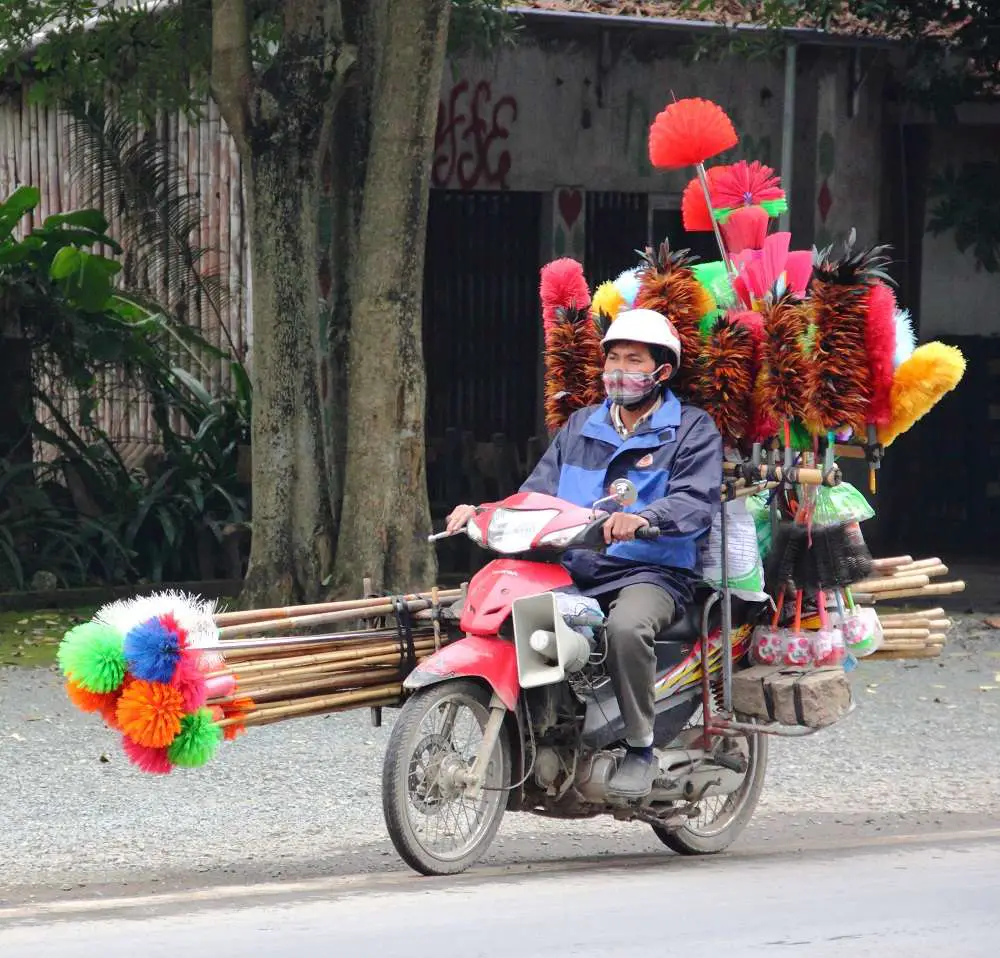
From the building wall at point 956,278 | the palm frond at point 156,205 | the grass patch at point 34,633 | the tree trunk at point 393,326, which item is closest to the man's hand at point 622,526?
the tree trunk at point 393,326

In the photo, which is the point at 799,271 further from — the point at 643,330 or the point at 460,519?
the point at 460,519

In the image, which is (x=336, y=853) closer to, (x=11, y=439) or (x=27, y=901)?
(x=27, y=901)

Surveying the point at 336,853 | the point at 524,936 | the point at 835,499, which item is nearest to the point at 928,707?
the point at 835,499

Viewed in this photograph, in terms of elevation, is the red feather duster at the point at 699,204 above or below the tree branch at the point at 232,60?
below

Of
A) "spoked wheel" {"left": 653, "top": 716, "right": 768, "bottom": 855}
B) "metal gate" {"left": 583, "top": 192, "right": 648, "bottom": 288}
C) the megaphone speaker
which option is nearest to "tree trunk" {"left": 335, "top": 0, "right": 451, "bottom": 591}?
"spoked wheel" {"left": 653, "top": 716, "right": 768, "bottom": 855}

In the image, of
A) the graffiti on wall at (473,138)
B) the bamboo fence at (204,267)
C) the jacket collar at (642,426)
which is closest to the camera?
the jacket collar at (642,426)

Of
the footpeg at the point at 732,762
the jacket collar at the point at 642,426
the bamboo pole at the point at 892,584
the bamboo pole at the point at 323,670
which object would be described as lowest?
the footpeg at the point at 732,762

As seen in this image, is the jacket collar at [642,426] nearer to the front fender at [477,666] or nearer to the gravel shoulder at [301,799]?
the front fender at [477,666]

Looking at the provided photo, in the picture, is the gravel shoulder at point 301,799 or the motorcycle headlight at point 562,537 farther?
the gravel shoulder at point 301,799

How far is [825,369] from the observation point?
704 centimetres

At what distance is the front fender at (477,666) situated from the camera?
6.48 m

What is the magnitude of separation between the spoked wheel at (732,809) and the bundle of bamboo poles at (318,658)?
4.04 feet

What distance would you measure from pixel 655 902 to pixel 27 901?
198 centimetres

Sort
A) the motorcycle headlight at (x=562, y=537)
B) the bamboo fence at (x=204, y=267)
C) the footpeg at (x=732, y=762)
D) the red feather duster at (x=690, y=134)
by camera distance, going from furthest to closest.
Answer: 1. the bamboo fence at (x=204, y=267)
2. the red feather duster at (x=690, y=134)
3. the footpeg at (x=732, y=762)
4. the motorcycle headlight at (x=562, y=537)
